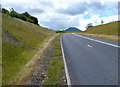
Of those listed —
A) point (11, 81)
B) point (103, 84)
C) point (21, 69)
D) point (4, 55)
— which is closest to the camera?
point (103, 84)

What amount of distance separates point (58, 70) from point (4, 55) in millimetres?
4847

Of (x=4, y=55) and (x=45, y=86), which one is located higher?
(x=4, y=55)

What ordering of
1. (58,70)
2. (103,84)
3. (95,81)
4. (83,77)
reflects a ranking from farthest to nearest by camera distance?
(58,70), (83,77), (95,81), (103,84)

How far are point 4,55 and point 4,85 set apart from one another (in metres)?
4.54

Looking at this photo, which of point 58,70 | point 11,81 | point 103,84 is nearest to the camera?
point 103,84

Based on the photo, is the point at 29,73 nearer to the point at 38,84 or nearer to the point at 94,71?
the point at 38,84

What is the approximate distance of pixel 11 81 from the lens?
7.83 m

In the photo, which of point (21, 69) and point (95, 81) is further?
point (21, 69)

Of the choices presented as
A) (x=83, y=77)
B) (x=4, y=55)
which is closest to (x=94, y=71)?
(x=83, y=77)

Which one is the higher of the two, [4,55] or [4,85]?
[4,55]

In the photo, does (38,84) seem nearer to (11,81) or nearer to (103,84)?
(11,81)

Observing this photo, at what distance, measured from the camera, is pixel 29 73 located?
9.14 m

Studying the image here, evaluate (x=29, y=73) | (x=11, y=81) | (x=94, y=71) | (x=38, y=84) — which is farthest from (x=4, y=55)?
(x=94, y=71)

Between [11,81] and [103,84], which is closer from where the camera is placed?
[103,84]
